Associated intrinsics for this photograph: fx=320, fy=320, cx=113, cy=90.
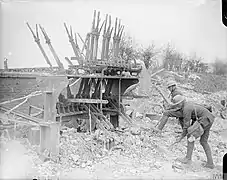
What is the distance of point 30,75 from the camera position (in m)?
1.62

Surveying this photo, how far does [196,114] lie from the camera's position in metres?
1.67

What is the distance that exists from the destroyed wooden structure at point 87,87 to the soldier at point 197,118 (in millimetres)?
289

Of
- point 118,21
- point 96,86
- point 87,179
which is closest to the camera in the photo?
point 87,179

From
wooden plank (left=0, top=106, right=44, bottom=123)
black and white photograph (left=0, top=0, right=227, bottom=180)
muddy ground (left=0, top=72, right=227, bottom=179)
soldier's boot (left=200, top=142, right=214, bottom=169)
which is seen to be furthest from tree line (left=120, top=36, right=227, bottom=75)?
wooden plank (left=0, top=106, right=44, bottom=123)

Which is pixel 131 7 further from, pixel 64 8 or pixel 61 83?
pixel 61 83

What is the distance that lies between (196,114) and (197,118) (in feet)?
0.07

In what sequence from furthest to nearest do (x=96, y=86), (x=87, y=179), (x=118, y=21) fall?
(x=96, y=86) < (x=118, y=21) < (x=87, y=179)

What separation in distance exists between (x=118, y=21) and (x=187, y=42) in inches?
15.1

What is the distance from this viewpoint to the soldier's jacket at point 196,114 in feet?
5.43

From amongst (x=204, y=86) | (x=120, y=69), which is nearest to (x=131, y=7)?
(x=120, y=69)

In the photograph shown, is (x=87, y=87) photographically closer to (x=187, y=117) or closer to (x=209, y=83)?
(x=187, y=117)

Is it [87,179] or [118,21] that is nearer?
[87,179]

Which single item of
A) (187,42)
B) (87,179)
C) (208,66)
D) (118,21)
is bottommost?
(87,179)

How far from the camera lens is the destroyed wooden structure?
5.34 ft
